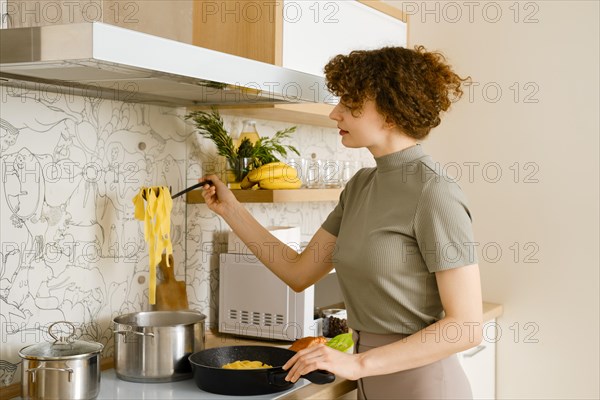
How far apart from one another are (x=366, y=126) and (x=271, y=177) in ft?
1.80

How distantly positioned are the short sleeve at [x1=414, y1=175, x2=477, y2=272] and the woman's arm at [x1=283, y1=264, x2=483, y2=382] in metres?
0.03

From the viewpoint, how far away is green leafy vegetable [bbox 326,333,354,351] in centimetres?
206

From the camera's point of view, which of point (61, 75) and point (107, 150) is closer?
point (61, 75)

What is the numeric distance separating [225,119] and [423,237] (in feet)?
3.25

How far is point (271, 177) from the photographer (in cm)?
216

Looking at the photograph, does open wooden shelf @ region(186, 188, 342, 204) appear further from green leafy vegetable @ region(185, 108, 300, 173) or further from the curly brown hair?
the curly brown hair

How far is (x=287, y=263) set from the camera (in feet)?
6.35

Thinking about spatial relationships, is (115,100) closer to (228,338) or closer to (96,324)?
(96,324)

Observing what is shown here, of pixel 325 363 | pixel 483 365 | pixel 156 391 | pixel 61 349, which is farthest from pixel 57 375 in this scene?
pixel 483 365

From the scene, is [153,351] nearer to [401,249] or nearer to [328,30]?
[401,249]

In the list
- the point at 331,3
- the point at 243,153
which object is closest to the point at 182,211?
the point at 243,153

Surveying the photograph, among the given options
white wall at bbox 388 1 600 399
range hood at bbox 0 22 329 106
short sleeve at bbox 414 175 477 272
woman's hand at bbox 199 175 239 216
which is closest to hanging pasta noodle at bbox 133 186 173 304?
woman's hand at bbox 199 175 239 216

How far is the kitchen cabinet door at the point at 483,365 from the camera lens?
256cm

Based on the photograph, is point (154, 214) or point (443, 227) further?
point (154, 214)
